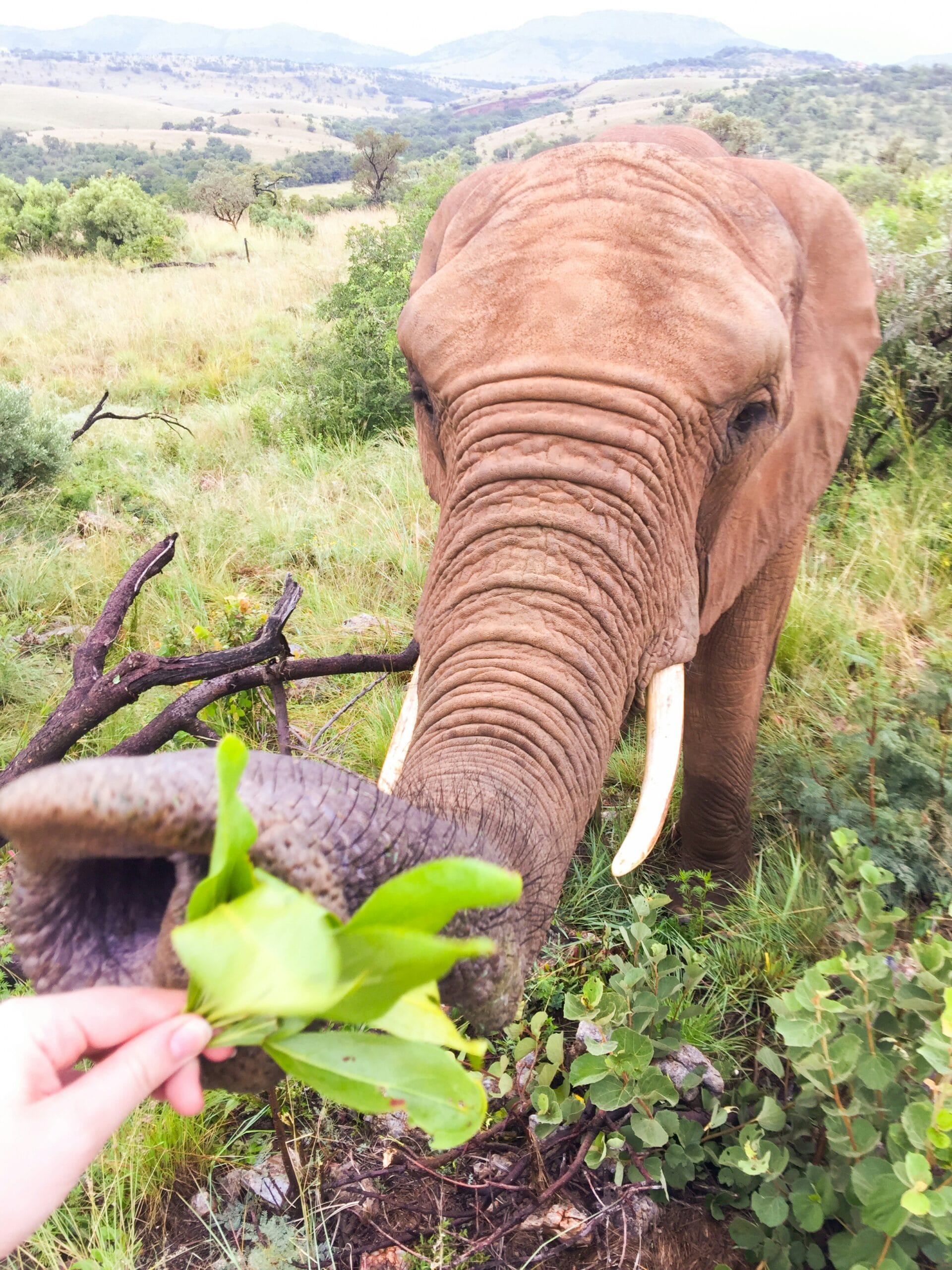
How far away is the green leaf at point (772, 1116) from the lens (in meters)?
1.86

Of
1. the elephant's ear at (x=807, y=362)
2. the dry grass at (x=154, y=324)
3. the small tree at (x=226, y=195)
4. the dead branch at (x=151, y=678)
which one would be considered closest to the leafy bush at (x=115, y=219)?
the dry grass at (x=154, y=324)

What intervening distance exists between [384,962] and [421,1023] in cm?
15

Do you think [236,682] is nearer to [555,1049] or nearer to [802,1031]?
[555,1049]

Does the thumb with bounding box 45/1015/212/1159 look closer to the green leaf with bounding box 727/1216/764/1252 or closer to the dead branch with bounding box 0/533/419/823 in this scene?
the green leaf with bounding box 727/1216/764/1252

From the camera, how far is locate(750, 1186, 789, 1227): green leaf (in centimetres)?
176

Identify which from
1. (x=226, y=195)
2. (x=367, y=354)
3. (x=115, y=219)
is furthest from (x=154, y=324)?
(x=226, y=195)

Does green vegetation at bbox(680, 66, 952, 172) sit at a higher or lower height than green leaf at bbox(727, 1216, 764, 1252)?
higher

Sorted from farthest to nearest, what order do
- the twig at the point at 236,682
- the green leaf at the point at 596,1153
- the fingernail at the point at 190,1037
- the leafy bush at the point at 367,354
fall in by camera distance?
the leafy bush at the point at 367,354 < the twig at the point at 236,682 < the green leaf at the point at 596,1153 < the fingernail at the point at 190,1037

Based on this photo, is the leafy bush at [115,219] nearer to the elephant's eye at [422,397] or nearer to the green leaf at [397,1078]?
the elephant's eye at [422,397]

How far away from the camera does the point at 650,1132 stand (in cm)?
193

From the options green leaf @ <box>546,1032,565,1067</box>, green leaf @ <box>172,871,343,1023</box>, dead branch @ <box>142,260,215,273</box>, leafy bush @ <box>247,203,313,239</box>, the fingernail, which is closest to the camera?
green leaf @ <box>172,871,343,1023</box>

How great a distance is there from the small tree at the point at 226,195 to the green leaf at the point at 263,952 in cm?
2527

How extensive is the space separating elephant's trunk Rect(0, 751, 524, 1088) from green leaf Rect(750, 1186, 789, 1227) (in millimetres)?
947

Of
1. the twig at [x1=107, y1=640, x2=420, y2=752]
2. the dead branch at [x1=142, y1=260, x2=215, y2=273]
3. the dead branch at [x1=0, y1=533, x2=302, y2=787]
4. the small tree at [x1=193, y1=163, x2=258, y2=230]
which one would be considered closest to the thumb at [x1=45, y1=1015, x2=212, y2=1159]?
the twig at [x1=107, y1=640, x2=420, y2=752]
